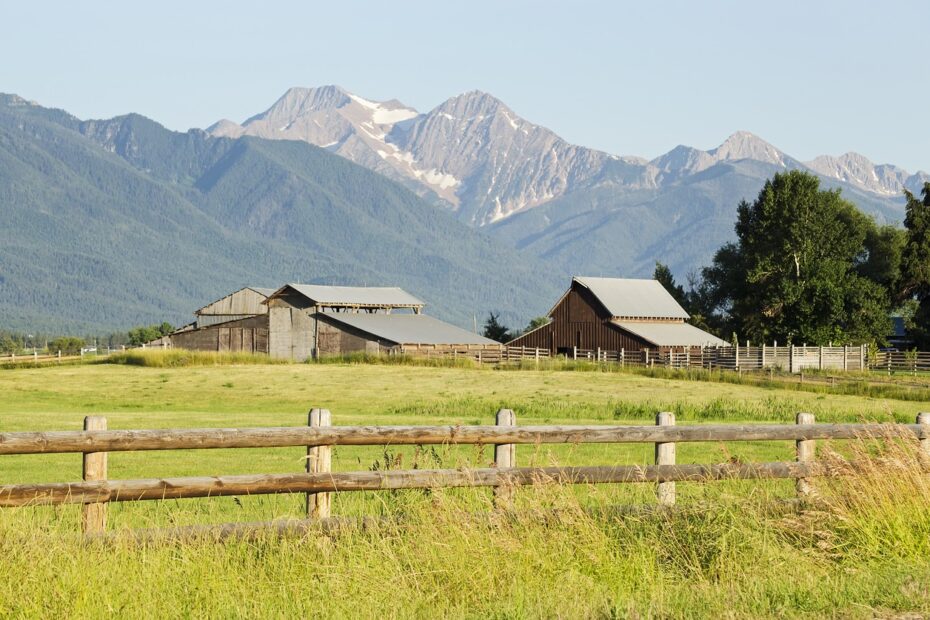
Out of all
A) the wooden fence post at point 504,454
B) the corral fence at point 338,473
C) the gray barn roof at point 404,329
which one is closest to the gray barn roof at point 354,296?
the gray barn roof at point 404,329

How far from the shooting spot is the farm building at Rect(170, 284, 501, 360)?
318ft

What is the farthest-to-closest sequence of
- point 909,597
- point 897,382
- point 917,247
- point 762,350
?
1. point 917,247
2. point 762,350
3. point 897,382
4. point 909,597

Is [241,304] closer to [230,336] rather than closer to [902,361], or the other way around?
[230,336]

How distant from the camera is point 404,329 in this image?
10050 cm

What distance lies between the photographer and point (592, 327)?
9644cm

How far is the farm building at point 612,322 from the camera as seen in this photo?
93.6 metres

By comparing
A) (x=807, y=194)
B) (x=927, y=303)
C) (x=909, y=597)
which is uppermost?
(x=807, y=194)

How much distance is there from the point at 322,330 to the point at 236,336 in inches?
350

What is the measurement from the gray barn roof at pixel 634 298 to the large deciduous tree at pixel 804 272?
19.6ft

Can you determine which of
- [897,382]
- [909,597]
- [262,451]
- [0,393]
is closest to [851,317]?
[897,382]

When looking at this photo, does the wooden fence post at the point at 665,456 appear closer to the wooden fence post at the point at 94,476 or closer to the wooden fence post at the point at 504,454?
the wooden fence post at the point at 504,454

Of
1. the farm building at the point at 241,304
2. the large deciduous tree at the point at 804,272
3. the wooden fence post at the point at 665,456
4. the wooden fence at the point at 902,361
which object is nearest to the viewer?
the wooden fence post at the point at 665,456

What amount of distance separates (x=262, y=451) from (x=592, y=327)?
2798 inches

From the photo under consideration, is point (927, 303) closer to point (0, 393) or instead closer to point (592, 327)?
point (592, 327)
